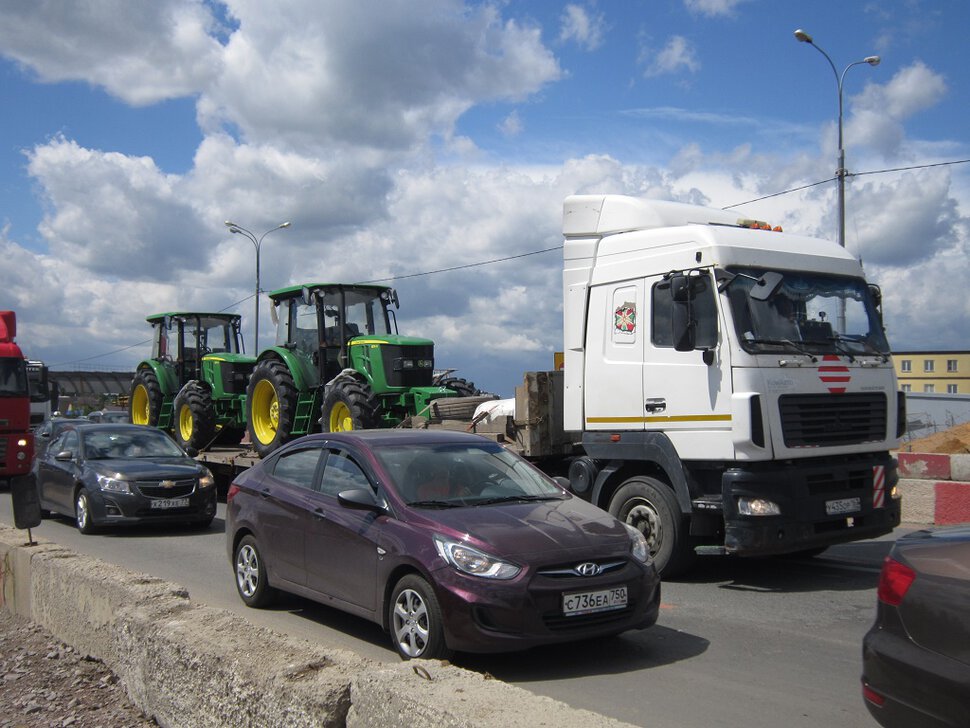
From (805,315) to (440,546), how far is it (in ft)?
14.5

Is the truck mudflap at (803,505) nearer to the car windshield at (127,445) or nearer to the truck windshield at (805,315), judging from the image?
the truck windshield at (805,315)

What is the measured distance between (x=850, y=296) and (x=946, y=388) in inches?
1657

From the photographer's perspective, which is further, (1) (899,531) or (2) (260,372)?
(2) (260,372)

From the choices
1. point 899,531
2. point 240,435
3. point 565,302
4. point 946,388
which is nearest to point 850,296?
point 565,302

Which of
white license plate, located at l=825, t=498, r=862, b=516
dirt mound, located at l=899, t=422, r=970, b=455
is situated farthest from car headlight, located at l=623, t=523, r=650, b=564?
dirt mound, located at l=899, t=422, r=970, b=455

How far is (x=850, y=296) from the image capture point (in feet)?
28.5

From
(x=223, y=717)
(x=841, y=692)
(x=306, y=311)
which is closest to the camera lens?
(x=223, y=717)

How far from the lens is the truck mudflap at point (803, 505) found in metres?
7.60

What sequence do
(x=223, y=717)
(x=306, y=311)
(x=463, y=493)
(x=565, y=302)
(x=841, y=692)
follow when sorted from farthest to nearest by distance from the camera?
(x=306, y=311)
(x=565, y=302)
(x=463, y=493)
(x=841, y=692)
(x=223, y=717)

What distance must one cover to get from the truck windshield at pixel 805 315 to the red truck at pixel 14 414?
1297cm

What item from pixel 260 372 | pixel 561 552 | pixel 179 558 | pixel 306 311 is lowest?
pixel 179 558

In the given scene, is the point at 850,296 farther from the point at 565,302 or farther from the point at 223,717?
the point at 223,717

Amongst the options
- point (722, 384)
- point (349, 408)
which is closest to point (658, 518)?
point (722, 384)

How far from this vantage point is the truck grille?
7.82m
